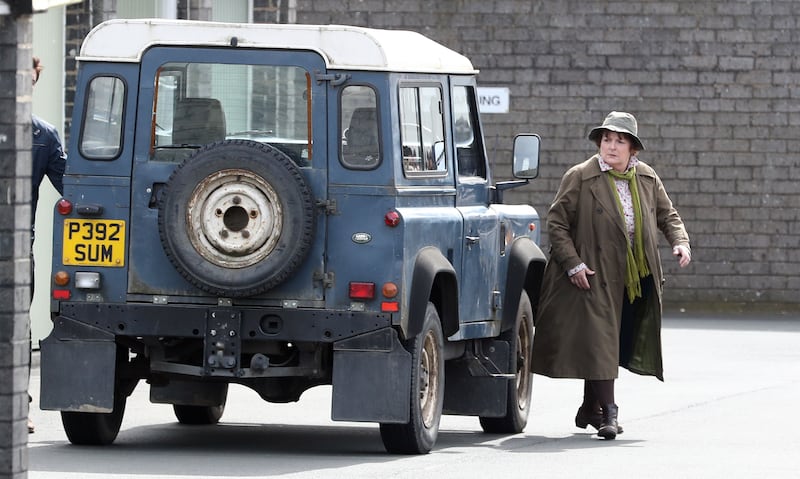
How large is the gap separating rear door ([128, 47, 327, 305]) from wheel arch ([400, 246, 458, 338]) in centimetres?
46

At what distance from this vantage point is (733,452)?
10.8 m

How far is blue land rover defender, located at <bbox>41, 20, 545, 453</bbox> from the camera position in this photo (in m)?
9.88

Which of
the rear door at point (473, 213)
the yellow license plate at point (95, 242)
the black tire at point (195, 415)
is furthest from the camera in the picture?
the black tire at point (195, 415)

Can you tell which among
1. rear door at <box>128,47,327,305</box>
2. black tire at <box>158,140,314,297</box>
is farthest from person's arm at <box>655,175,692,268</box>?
black tire at <box>158,140,314,297</box>

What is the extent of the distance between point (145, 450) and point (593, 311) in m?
2.68

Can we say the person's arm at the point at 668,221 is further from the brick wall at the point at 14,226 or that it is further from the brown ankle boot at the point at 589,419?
the brick wall at the point at 14,226

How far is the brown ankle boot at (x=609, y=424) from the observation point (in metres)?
11.5

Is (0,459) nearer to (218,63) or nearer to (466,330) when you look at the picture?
(218,63)

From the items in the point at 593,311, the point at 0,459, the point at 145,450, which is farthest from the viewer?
the point at 593,311

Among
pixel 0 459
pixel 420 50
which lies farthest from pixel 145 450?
pixel 0 459

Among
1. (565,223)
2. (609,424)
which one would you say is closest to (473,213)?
(565,223)

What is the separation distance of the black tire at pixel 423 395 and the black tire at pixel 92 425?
1445mm

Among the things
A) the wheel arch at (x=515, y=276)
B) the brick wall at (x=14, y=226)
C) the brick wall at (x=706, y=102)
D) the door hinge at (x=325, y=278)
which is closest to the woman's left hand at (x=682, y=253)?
the wheel arch at (x=515, y=276)

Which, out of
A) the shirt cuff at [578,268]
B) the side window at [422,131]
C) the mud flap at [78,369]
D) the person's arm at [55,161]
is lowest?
the mud flap at [78,369]
